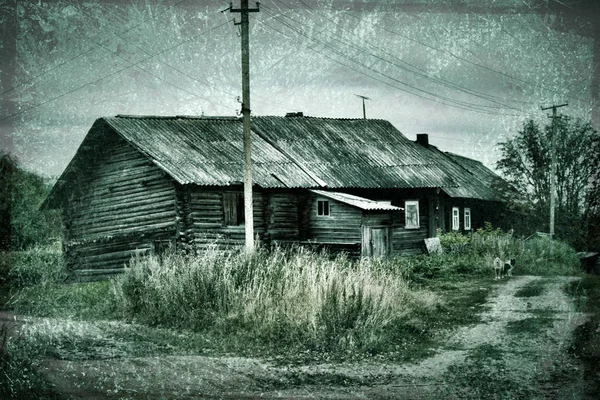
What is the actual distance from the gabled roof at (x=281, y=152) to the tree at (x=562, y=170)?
3.55m

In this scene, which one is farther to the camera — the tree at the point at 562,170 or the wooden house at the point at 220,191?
the tree at the point at 562,170

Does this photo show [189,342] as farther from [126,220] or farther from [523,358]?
[126,220]

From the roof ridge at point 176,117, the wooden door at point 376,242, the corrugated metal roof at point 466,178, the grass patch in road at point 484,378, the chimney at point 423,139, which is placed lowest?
the grass patch in road at point 484,378

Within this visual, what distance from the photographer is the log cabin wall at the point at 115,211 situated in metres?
22.1

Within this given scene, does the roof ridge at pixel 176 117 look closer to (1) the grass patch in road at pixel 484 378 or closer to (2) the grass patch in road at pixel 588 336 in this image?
(2) the grass patch in road at pixel 588 336

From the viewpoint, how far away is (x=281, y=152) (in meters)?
26.4

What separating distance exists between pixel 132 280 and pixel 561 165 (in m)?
22.8

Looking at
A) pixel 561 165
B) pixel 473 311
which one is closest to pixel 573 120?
pixel 561 165

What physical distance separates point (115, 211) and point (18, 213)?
6.03 m

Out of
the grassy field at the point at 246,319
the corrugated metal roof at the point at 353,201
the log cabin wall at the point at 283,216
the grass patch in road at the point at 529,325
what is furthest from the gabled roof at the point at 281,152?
the grass patch in road at the point at 529,325

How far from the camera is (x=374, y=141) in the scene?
3077 centimetres

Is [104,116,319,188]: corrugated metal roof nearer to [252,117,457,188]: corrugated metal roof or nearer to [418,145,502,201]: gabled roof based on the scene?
[252,117,457,188]: corrugated metal roof

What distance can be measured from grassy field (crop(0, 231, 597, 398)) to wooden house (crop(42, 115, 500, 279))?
732cm

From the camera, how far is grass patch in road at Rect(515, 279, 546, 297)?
601 inches
